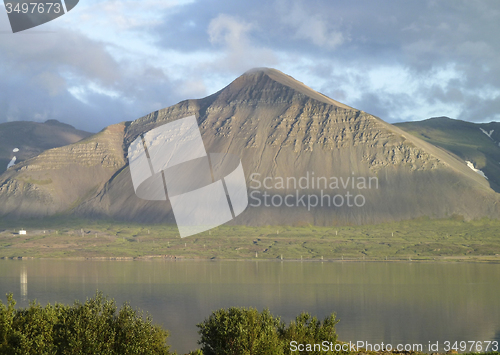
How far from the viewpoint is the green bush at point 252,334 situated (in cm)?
2964

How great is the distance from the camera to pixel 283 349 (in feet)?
99.5

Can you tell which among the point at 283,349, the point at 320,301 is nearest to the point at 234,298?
the point at 320,301

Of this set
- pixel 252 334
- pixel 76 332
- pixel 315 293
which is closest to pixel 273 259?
pixel 315 293

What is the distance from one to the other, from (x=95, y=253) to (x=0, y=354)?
175161 mm

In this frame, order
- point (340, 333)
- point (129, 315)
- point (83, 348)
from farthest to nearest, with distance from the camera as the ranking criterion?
point (340, 333), point (129, 315), point (83, 348)

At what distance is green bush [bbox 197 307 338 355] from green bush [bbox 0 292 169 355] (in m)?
3.44

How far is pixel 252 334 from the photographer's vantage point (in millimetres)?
30312

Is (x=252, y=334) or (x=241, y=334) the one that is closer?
(x=241, y=334)

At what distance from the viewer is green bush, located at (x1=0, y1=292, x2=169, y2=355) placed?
92.1ft

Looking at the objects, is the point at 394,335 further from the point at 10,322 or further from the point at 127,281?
the point at 127,281

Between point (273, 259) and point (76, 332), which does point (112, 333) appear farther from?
point (273, 259)

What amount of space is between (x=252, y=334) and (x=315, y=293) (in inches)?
2657

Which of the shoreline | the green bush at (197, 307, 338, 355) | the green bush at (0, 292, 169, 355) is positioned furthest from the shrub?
the shoreline

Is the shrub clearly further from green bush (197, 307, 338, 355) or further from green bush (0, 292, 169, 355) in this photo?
green bush (0, 292, 169, 355)
